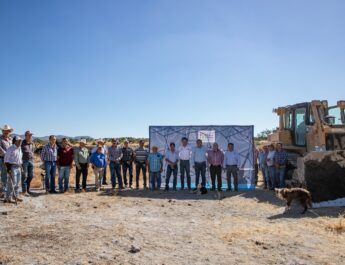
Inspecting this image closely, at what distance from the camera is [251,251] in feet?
21.7

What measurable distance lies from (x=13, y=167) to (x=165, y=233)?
5441 millimetres

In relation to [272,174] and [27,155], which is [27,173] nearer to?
[27,155]

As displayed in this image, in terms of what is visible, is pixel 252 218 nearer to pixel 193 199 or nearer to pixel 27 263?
pixel 193 199

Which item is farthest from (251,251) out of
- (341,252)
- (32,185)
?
(32,185)

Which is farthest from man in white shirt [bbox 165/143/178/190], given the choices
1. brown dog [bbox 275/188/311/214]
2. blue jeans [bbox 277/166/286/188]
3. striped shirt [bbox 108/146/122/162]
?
brown dog [bbox 275/188/311/214]

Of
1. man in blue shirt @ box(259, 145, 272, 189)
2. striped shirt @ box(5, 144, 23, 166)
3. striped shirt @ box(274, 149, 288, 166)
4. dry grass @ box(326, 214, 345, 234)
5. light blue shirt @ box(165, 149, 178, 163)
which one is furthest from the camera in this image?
man in blue shirt @ box(259, 145, 272, 189)

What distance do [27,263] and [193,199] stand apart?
7363 millimetres

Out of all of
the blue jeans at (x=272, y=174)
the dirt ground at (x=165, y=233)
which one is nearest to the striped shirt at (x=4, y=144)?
the dirt ground at (x=165, y=233)

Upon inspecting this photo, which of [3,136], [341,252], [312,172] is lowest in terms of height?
[341,252]

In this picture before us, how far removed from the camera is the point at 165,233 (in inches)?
310

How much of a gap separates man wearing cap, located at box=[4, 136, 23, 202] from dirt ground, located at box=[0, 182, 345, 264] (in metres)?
0.52

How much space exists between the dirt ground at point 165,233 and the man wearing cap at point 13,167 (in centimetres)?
52

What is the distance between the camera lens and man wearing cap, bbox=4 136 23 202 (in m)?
11.2

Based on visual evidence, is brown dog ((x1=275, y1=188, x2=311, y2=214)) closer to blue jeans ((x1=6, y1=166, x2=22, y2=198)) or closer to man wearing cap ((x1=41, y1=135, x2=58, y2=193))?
blue jeans ((x1=6, y1=166, x2=22, y2=198))
